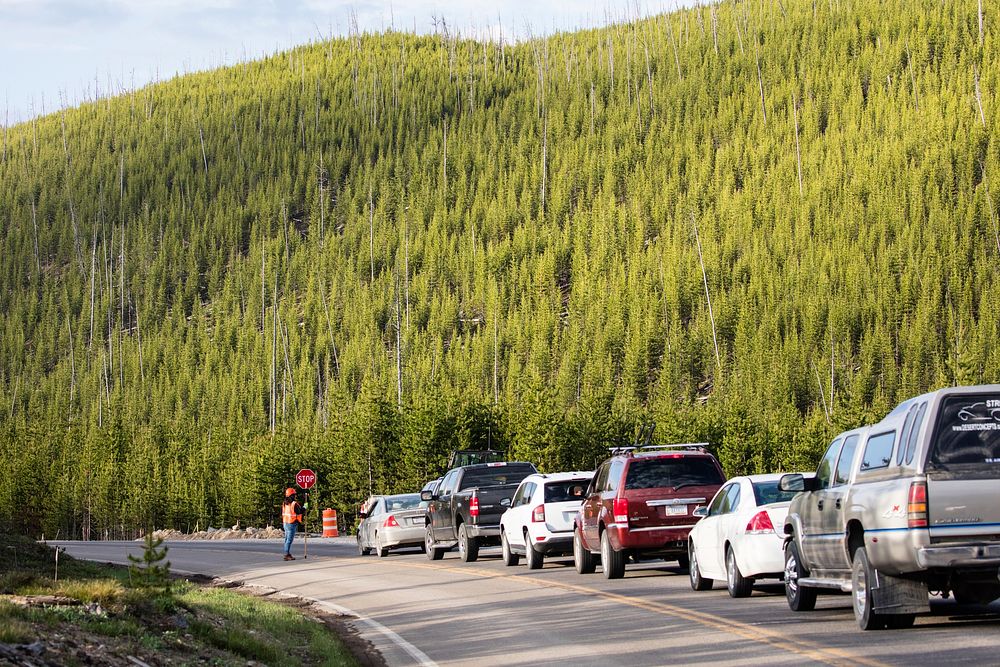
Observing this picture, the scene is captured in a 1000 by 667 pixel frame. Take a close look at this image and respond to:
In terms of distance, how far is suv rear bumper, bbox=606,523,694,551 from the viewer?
20.4m

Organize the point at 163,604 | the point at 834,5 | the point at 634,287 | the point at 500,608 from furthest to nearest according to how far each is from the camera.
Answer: the point at 834,5 < the point at 634,287 < the point at 500,608 < the point at 163,604

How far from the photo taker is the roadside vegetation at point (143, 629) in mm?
10648

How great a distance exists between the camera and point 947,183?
13875 cm

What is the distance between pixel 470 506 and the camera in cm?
2872

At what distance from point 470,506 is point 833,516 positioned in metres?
16.0

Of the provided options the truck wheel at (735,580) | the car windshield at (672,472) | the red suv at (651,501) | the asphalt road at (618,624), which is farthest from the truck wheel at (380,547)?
the truck wheel at (735,580)

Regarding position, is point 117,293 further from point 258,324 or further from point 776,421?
point 776,421

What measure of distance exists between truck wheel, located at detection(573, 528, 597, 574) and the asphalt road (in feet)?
1.00

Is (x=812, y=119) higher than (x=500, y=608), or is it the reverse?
(x=812, y=119)

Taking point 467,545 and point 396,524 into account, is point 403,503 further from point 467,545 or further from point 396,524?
point 467,545

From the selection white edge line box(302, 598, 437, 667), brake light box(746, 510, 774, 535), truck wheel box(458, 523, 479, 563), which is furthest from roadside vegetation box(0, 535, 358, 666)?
truck wheel box(458, 523, 479, 563)

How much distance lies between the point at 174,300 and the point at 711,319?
8273cm

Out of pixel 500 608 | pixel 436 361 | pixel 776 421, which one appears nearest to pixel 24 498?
pixel 436 361

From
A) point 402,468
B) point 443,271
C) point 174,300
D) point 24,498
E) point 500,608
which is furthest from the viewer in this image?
point 174,300
